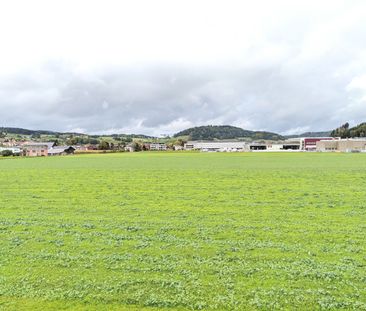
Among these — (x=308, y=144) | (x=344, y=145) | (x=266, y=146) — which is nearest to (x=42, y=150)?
(x=266, y=146)

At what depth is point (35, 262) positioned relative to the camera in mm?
7672

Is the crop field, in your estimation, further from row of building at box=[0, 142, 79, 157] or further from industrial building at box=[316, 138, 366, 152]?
row of building at box=[0, 142, 79, 157]

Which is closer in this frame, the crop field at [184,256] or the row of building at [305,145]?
the crop field at [184,256]

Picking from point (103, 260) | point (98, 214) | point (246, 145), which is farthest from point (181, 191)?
point (246, 145)

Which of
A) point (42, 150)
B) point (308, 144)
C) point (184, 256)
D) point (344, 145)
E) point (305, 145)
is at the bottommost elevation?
point (184, 256)

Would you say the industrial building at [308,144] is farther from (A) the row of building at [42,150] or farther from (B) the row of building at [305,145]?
(A) the row of building at [42,150]

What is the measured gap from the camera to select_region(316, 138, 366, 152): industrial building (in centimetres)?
13175

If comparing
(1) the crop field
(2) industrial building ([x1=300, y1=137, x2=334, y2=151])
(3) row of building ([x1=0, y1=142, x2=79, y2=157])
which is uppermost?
(2) industrial building ([x1=300, y1=137, x2=334, y2=151])

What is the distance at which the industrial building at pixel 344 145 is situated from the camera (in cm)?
13175

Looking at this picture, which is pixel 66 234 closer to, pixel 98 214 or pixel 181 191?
pixel 98 214

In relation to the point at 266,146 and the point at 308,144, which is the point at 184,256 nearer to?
the point at 308,144

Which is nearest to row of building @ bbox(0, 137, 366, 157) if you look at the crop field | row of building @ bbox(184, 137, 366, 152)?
row of building @ bbox(184, 137, 366, 152)

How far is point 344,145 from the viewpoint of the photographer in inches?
5354

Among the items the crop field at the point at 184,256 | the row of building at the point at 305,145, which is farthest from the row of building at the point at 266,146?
the crop field at the point at 184,256
